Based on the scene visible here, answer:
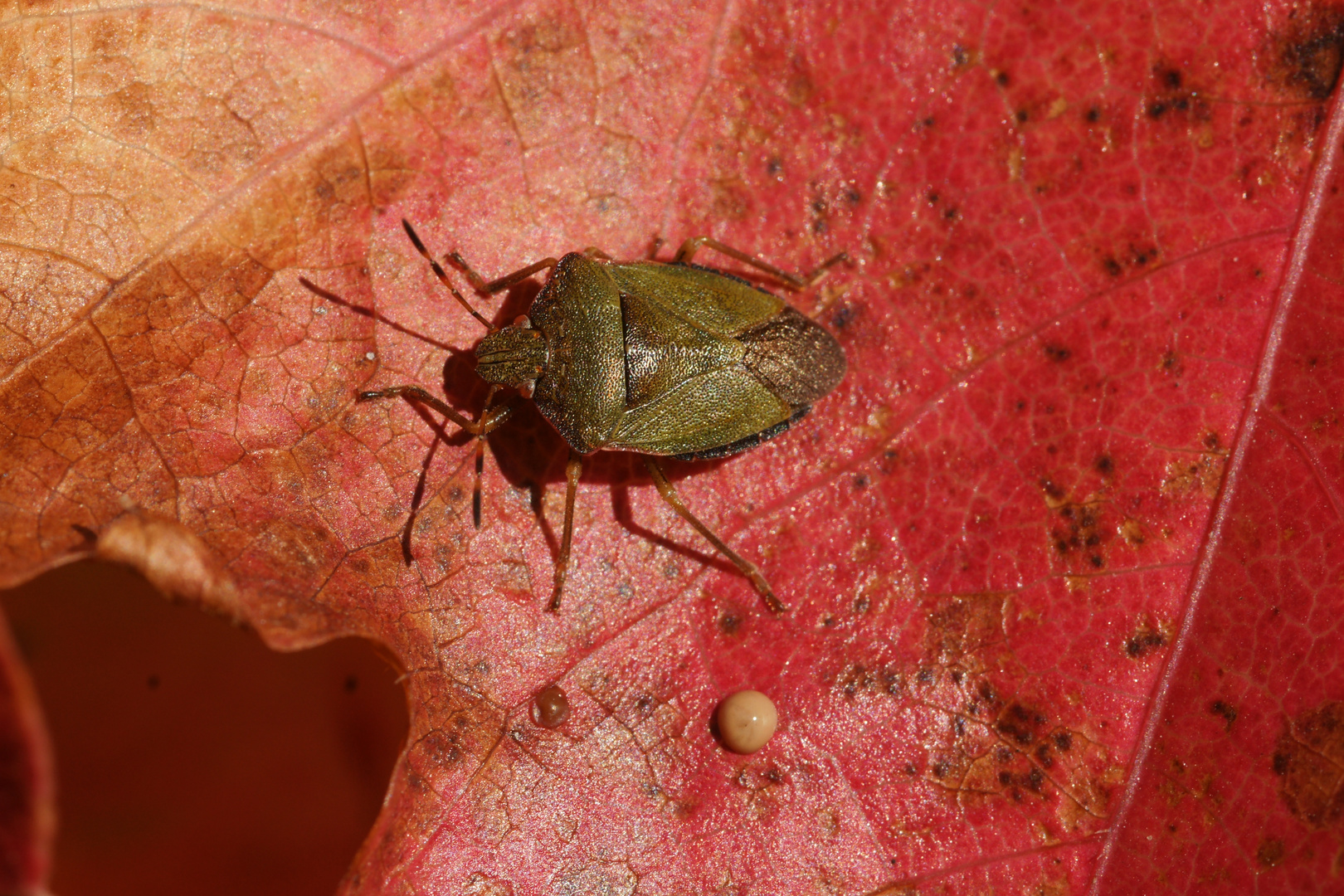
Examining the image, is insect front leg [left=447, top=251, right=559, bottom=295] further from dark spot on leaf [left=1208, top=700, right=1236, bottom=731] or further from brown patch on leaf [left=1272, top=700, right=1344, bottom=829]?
brown patch on leaf [left=1272, top=700, right=1344, bottom=829]

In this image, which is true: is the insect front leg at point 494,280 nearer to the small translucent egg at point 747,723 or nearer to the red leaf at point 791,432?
the red leaf at point 791,432

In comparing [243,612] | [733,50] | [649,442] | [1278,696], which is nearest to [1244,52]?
[733,50]

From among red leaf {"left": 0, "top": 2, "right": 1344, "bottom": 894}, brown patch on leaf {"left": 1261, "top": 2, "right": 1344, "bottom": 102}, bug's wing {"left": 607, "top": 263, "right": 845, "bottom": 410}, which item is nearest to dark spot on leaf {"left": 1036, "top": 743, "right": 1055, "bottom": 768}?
red leaf {"left": 0, "top": 2, "right": 1344, "bottom": 894}

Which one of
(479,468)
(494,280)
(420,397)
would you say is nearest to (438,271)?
(494,280)

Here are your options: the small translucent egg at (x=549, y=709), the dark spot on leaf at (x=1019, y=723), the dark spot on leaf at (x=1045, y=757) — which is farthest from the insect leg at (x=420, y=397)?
the dark spot on leaf at (x=1045, y=757)

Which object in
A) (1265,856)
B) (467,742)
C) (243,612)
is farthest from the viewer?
(467,742)

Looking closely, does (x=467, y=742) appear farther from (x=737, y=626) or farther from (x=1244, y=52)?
(x=1244, y=52)
